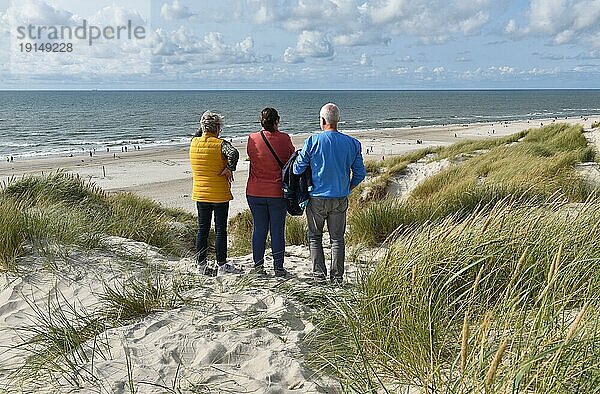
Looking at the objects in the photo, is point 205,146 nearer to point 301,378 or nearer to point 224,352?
point 224,352

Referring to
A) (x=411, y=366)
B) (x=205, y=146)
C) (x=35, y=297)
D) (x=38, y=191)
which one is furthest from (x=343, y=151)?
(x=38, y=191)

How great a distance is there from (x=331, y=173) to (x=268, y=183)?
2.33 feet

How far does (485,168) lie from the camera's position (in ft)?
39.9

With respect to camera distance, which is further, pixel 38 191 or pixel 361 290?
pixel 38 191

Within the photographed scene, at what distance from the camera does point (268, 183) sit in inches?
218

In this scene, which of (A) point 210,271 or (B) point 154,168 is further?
(B) point 154,168

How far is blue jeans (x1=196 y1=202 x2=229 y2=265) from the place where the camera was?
5.80 metres

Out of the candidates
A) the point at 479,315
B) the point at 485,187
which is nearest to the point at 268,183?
the point at 479,315

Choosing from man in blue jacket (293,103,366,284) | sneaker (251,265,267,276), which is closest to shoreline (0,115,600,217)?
sneaker (251,265,267,276)

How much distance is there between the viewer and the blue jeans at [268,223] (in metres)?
5.63

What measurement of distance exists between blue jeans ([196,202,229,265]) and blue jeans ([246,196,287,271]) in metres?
0.33

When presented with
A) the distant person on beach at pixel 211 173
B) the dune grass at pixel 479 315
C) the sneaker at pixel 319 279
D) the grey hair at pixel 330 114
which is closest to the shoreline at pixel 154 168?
the distant person on beach at pixel 211 173

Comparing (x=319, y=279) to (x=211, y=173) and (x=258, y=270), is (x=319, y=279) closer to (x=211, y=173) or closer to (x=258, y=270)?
(x=258, y=270)

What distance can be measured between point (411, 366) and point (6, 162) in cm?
3203
